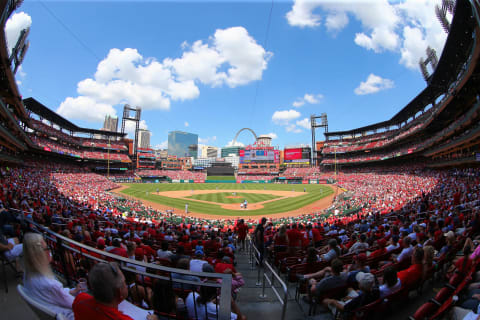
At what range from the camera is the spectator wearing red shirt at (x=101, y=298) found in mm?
1912

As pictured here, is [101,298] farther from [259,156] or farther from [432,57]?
[259,156]

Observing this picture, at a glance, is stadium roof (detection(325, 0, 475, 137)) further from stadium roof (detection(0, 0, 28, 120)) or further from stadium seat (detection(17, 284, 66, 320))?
stadium roof (detection(0, 0, 28, 120))

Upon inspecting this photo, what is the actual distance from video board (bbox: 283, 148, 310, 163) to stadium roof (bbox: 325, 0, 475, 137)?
165ft

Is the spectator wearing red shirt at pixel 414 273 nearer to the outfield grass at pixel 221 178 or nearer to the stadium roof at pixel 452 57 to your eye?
the stadium roof at pixel 452 57

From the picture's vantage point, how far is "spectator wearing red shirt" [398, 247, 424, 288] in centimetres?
428

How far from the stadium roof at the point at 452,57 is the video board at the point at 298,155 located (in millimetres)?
50202

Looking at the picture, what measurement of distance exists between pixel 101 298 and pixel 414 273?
533 cm

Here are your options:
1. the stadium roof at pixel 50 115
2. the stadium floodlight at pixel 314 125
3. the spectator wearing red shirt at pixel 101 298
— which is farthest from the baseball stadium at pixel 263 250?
the stadium floodlight at pixel 314 125

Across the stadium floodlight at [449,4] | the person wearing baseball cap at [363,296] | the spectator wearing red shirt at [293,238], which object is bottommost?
the spectator wearing red shirt at [293,238]

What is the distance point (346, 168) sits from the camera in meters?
82.2

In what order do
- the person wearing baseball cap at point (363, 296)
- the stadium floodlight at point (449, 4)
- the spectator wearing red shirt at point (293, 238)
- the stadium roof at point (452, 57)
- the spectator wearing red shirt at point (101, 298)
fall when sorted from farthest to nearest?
the stadium floodlight at point (449, 4) → the stadium roof at point (452, 57) → the spectator wearing red shirt at point (293, 238) → the person wearing baseball cap at point (363, 296) → the spectator wearing red shirt at point (101, 298)

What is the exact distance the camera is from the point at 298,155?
10325 cm

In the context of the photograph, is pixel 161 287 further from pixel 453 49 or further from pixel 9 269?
pixel 453 49

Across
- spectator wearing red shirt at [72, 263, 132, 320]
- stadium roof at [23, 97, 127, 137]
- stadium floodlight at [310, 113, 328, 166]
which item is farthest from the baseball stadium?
stadium floodlight at [310, 113, 328, 166]
